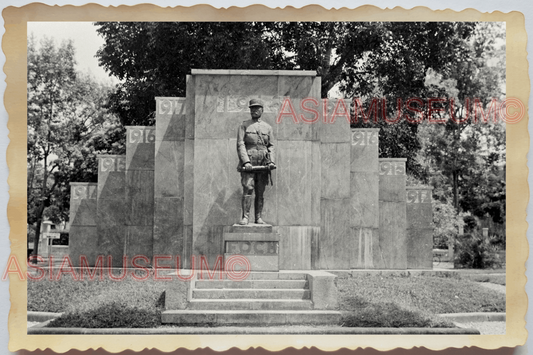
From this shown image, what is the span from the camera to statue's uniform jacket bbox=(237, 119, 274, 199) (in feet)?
47.7

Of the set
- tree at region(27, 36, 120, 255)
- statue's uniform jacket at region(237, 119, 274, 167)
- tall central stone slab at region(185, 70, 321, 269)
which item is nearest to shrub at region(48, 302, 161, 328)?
tree at region(27, 36, 120, 255)

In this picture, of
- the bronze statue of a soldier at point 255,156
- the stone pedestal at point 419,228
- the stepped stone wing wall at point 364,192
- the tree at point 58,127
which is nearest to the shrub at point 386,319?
the bronze statue of a soldier at point 255,156

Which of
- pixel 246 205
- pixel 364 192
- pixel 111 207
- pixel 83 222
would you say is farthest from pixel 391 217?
pixel 83 222

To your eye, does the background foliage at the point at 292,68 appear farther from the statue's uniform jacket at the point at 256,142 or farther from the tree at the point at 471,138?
the statue's uniform jacket at the point at 256,142

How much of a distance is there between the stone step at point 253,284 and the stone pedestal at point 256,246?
2.11 feet

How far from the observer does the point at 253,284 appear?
1328 cm

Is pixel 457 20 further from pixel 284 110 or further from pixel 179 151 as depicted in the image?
pixel 179 151

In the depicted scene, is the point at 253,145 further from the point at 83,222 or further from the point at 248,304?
the point at 83,222

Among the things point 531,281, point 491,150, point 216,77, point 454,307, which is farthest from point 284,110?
point 531,281

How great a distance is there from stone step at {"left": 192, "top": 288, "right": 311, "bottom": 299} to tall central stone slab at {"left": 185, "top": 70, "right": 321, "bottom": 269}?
8.81 feet

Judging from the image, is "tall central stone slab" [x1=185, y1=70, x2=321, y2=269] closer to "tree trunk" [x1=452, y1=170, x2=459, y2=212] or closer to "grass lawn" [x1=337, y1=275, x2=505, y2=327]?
"grass lawn" [x1=337, y1=275, x2=505, y2=327]

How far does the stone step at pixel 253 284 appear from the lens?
43.2 feet

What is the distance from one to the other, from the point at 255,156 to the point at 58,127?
4.56 metres

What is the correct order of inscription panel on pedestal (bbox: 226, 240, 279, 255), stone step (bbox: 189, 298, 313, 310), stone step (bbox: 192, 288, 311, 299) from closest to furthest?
stone step (bbox: 189, 298, 313, 310) → stone step (bbox: 192, 288, 311, 299) → inscription panel on pedestal (bbox: 226, 240, 279, 255)
